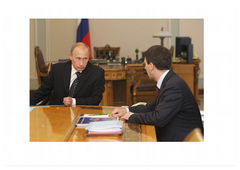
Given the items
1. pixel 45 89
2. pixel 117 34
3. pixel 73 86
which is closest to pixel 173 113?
pixel 73 86

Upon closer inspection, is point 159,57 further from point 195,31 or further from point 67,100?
point 195,31

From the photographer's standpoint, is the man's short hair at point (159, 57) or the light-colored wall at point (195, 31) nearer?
the man's short hair at point (159, 57)

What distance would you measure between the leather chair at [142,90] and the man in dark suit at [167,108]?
3.40 metres

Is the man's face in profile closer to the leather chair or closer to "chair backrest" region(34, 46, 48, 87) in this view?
"chair backrest" region(34, 46, 48, 87)

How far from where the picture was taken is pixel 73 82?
367cm

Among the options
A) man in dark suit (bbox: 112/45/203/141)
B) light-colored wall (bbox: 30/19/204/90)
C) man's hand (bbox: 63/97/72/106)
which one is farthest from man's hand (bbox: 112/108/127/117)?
light-colored wall (bbox: 30/19/204/90)

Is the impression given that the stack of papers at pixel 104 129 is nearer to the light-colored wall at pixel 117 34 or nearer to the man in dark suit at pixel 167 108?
the man in dark suit at pixel 167 108

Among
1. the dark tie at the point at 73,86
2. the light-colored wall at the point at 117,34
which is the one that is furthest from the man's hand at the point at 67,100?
the light-colored wall at the point at 117,34

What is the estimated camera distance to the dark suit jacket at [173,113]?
8.27 feet

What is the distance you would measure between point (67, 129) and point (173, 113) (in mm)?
811
